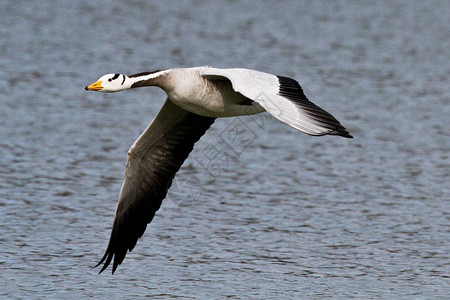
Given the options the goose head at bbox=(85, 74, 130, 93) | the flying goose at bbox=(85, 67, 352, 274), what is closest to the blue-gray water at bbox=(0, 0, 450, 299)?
the flying goose at bbox=(85, 67, 352, 274)

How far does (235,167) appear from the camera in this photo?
1389cm

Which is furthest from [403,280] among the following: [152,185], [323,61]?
[323,61]

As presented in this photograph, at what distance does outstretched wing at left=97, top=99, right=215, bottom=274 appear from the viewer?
1011cm

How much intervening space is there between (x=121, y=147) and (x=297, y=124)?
7.19 m

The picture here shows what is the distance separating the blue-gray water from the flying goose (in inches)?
18.9

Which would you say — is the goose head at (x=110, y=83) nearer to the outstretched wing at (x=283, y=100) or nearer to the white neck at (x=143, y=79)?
the white neck at (x=143, y=79)

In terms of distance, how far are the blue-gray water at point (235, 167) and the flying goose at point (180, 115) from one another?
480mm

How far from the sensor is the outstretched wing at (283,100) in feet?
25.0

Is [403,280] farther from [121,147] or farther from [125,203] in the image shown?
[121,147]

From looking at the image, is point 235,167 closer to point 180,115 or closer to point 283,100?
point 180,115

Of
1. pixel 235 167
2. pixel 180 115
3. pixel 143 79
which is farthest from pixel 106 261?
pixel 235 167

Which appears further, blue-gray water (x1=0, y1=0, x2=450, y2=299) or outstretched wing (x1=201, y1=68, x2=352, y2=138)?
blue-gray water (x1=0, y1=0, x2=450, y2=299)

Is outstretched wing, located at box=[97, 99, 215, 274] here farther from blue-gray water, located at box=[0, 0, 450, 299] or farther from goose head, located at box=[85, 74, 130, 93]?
goose head, located at box=[85, 74, 130, 93]

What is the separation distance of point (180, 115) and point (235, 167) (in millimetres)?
3871
